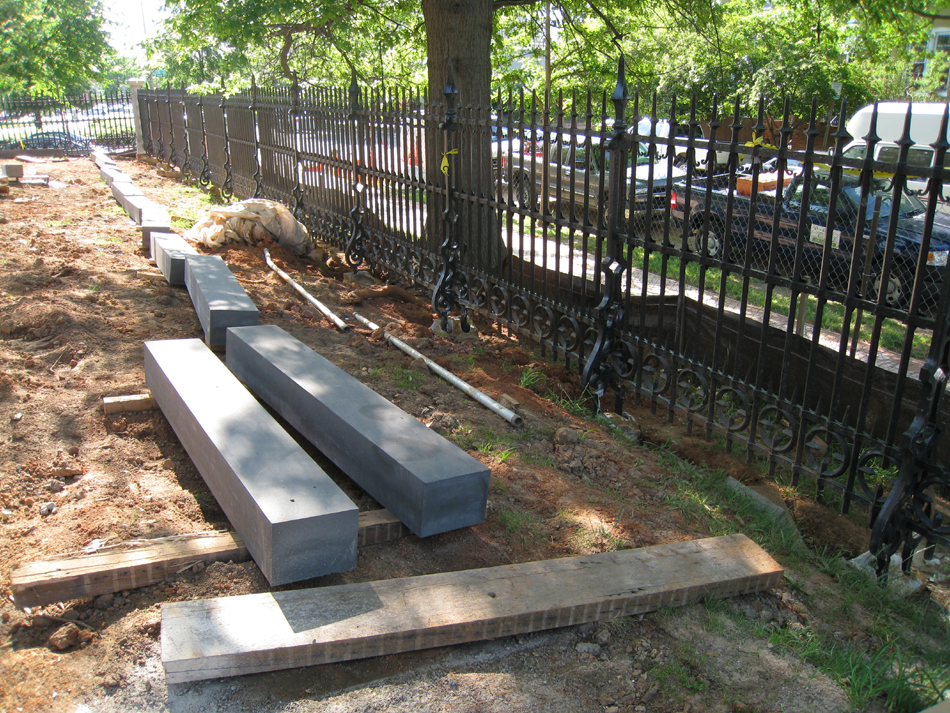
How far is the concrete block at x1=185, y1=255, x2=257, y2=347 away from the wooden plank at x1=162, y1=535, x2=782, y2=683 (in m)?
3.25

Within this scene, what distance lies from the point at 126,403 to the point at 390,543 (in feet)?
7.17

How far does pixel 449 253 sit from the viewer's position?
24.2ft

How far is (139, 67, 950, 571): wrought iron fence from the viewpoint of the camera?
3686 millimetres

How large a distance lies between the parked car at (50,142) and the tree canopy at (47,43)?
15564 millimetres

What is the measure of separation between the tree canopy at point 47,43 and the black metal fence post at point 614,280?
40.7 metres

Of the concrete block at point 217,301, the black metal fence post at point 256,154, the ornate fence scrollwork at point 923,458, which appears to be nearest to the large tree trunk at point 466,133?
the concrete block at point 217,301

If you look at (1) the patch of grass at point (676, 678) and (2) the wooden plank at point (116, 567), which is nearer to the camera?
(1) the patch of grass at point (676, 678)

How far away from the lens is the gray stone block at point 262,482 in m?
2.97

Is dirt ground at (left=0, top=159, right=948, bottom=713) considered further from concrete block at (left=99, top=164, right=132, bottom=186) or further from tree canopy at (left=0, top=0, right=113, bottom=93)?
tree canopy at (left=0, top=0, right=113, bottom=93)

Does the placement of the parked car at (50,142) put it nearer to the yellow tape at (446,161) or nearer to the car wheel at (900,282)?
the yellow tape at (446,161)

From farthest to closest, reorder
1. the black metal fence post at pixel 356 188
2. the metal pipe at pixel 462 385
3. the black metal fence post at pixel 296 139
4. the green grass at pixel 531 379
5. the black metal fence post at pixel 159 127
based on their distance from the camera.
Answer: the black metal fence post at pixel 159 127
the black metal fence post at pixel 296 139
the black metal fence post at pixel 356 188
the green grass at pixel 531 379
the metal pipe at pixel 462 385

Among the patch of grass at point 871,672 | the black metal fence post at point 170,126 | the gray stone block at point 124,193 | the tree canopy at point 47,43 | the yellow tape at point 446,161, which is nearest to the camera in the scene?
the patch of grass at point 871,672

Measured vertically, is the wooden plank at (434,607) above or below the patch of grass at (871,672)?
above

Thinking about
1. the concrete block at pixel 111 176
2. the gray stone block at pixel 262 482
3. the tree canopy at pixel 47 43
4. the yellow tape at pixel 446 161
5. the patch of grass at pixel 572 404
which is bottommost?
the patch of grass at pixel 572 404
